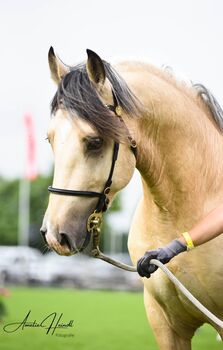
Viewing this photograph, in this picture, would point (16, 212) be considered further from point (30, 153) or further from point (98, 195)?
point (98, 195)

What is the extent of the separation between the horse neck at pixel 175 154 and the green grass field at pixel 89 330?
2527 millimetres

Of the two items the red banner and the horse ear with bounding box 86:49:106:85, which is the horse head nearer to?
the horse ear with bounding box 86:49:106:85

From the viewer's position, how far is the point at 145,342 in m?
10.5

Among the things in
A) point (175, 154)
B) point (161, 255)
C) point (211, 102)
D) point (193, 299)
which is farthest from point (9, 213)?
point (161, 255)

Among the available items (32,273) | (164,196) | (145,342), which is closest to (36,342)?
(145,342)

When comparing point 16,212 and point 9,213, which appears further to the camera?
point 16,212

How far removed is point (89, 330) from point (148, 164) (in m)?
8.63

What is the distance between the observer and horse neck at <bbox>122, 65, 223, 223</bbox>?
3.89 m

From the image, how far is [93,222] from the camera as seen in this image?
3568mm

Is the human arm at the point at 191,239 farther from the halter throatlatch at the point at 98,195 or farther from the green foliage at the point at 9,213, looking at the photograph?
the green foliage at the point at 9,213

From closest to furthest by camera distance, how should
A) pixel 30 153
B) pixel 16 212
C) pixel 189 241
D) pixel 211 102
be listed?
pixel 189 241 → pixel 211 102 → pixel 30 153 → pixel 16 212

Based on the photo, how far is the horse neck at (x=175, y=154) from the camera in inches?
153

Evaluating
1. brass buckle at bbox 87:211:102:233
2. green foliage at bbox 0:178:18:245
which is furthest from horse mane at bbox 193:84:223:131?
green foliage at bbox 0:178:18:245

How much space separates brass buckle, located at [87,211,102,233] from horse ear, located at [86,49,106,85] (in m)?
0.65
